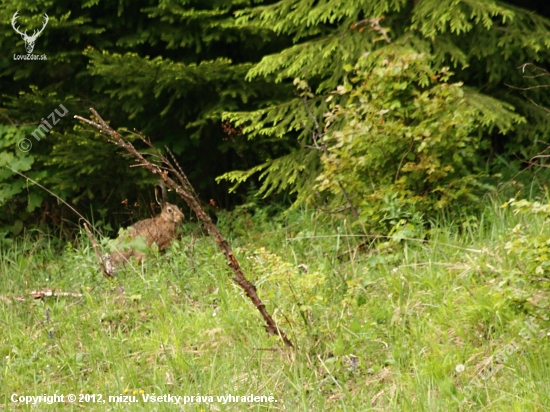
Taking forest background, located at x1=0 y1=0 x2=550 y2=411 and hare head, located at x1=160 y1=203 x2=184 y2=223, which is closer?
forest background, located at x1=0 y1=0 x2=550 y2=411

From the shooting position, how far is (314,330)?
434 centimetres

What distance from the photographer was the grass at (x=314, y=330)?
3842 mm

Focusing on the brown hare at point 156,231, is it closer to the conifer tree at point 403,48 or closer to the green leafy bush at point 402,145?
the conifer tree at point 403,48

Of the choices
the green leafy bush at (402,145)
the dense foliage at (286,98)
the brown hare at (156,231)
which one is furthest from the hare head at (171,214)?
the green leafy bush at (402,145)

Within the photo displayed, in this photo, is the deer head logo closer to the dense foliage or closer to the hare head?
the dense foliage

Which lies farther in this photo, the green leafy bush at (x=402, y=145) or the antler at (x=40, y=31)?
the antler at (x=40, y=31)

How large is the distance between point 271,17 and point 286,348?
3.44 meters

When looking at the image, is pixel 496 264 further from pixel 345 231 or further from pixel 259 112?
pixel 259 112

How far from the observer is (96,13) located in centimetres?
801

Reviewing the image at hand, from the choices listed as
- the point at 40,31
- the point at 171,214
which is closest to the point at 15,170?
the point at 40,31

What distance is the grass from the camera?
384 centimetres
